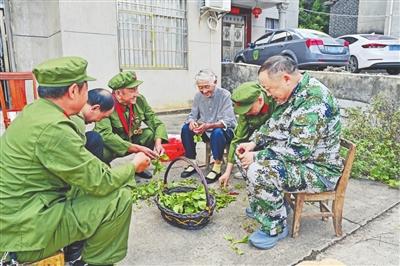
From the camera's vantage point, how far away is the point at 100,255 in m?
1.59

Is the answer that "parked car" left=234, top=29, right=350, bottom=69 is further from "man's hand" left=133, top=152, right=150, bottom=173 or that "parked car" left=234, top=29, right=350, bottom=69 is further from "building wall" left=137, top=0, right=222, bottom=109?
"man's hand" left=133, top=152, right=150, bottom=173

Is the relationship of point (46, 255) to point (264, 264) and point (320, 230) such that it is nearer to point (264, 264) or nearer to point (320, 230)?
point (264, 264)

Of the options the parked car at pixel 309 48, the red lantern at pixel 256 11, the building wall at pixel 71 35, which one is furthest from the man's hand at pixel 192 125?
the red lantern at pixel 256 11

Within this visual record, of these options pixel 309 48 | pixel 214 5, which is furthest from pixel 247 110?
pixel 309 48

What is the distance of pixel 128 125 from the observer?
3.15m

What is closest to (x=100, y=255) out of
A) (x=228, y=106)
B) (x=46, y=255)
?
(x=46, y=255)

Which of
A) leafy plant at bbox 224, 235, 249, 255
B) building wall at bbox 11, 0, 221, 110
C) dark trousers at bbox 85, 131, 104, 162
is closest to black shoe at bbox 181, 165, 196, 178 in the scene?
dark trousers at bbox 85, 131, 104, 162

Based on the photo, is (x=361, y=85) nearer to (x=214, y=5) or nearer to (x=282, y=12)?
(x=214, y=5)

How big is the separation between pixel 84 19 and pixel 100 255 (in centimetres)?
522

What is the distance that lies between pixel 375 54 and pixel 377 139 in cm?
612

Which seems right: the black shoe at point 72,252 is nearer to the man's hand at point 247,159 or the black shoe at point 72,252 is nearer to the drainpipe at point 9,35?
the man's hand at point 247,159

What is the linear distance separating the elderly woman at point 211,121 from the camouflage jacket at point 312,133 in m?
1.11

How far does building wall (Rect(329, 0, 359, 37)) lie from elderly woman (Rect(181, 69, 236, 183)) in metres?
16.1

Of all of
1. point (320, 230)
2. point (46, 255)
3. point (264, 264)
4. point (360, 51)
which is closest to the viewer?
point (46, 255)
